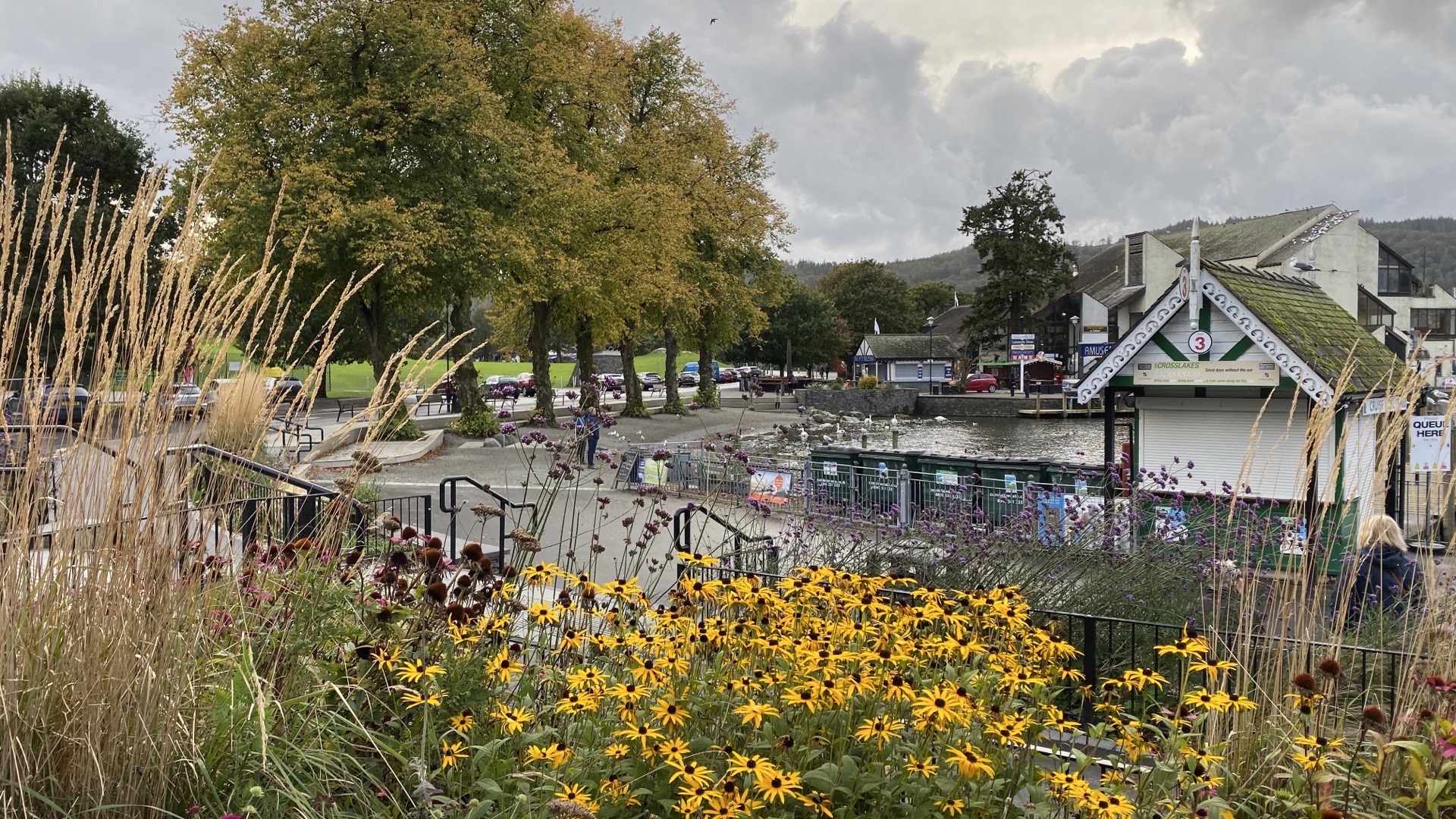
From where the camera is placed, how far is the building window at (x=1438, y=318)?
7612 centimetres

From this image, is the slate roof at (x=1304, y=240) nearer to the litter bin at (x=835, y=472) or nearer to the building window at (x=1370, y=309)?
the building window at (x=1370, y=309)

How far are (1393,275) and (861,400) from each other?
→ 4098 centimetres

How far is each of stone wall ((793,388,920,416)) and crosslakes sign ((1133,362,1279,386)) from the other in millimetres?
44898

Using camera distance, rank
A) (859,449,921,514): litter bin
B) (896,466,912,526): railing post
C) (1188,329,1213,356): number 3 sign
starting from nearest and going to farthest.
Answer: (1188,329,1213,356): number 3 sign < (896,466,912,526): railing post < (859,449,921,514): litter bin

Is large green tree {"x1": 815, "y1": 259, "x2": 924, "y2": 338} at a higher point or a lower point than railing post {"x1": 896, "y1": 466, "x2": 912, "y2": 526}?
higher

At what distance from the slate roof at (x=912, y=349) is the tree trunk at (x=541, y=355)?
44.9m

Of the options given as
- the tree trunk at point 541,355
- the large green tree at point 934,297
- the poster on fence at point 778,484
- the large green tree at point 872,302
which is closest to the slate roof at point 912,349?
the large green tree at point 872,302

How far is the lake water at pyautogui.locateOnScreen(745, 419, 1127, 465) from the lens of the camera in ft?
109

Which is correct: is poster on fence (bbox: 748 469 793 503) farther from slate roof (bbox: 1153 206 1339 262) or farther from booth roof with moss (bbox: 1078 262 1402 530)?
slate roof (bbox: 1153 206 1339 262)

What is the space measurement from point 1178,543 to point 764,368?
9128 cm

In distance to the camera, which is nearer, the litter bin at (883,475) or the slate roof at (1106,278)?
the litter bin at (883,475)

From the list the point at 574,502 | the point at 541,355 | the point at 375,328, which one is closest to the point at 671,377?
the point at 541,355

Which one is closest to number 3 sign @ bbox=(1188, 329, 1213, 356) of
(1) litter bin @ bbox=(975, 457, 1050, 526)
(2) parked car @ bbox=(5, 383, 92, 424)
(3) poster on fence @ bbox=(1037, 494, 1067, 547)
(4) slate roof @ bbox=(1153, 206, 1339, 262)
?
(3) poster on fence @ bbox=(1037, 494, 1067, 547)

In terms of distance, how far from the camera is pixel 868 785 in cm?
297
